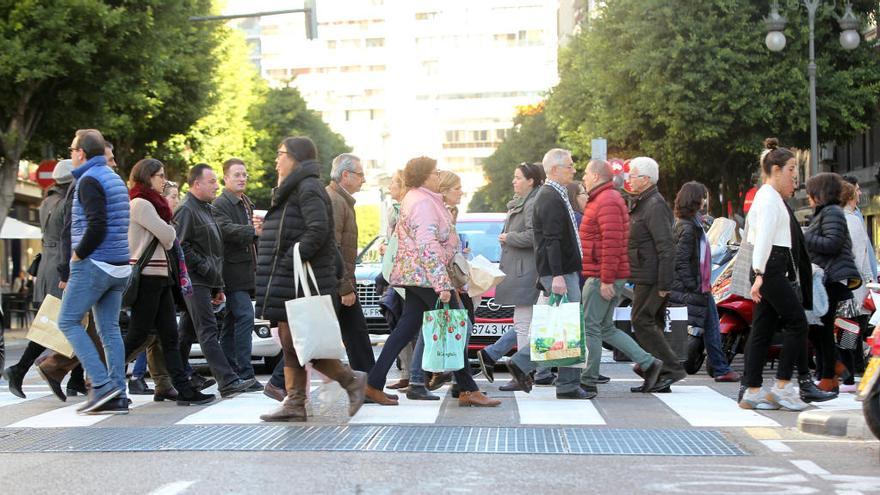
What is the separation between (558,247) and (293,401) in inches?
98.6

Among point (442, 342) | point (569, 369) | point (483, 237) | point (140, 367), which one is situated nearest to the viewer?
point (442, 342)

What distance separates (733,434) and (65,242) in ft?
16.5

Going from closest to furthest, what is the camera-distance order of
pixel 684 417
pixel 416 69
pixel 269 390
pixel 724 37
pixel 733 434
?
pixel 733 434, pixel 684 417, pixel 269 390, pixel 724 37, pixel 416 69

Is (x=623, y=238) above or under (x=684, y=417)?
above

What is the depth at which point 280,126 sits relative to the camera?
90.4m

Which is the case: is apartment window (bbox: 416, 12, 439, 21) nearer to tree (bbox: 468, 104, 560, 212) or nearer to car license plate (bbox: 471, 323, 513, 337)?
tree (bbox: 468, 104, 560, 212)

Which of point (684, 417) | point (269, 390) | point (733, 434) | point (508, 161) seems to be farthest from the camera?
point (508, 161)

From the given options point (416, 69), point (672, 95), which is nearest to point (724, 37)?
point (672, 95)

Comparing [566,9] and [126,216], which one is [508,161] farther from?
[126,216]

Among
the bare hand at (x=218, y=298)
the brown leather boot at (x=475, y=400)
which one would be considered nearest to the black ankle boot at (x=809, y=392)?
the brown leather boot at (x=475, y=400)

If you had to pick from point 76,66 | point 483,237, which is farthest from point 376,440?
point 76,66

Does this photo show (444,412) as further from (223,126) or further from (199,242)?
(223,126)

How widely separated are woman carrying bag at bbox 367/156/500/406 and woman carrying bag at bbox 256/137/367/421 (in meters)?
0.79

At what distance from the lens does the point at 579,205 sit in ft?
45.9
